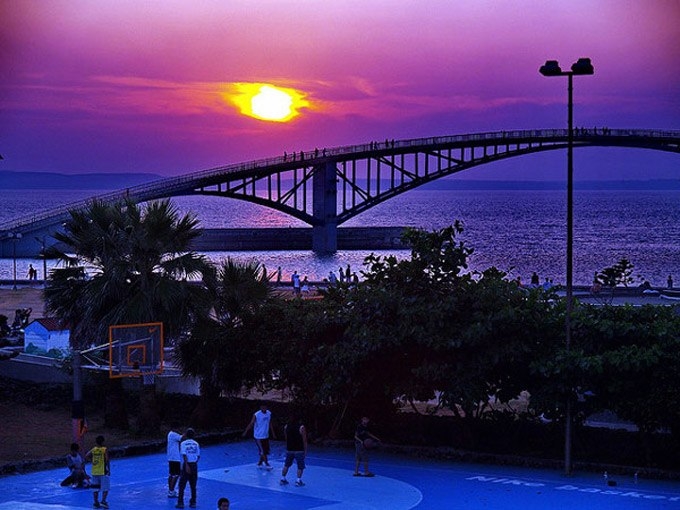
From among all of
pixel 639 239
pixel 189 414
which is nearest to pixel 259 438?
pixel 189 414

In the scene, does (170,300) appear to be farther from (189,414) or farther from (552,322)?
(552,322)

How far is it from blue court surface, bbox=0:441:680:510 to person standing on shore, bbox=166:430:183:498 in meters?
0.25

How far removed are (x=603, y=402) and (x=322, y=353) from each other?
5.58 m

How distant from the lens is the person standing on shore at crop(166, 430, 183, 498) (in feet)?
61.2

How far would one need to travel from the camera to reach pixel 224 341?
25.2 m

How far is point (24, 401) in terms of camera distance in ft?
94.4

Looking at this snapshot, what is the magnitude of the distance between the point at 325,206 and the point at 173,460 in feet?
318

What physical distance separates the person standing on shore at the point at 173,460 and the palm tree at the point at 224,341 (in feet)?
20.3

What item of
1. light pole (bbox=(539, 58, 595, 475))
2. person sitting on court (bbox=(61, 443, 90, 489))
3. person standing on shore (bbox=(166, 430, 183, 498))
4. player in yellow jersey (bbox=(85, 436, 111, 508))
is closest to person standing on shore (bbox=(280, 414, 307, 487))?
person standing on shore (bbox=(166, 430, 183, 498))

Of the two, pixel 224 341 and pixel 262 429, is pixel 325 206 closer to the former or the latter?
pixel 224 341

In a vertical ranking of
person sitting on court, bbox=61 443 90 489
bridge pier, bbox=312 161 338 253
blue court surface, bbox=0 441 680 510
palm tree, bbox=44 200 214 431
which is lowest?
blue court surface, bbox=0 441 680 510

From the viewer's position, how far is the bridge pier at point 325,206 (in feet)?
369

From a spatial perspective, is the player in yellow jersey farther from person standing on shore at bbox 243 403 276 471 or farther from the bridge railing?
the bridge railing

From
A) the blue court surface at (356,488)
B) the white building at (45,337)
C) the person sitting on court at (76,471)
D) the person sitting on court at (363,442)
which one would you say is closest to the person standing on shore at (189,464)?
the blue court surface at (356,488)
